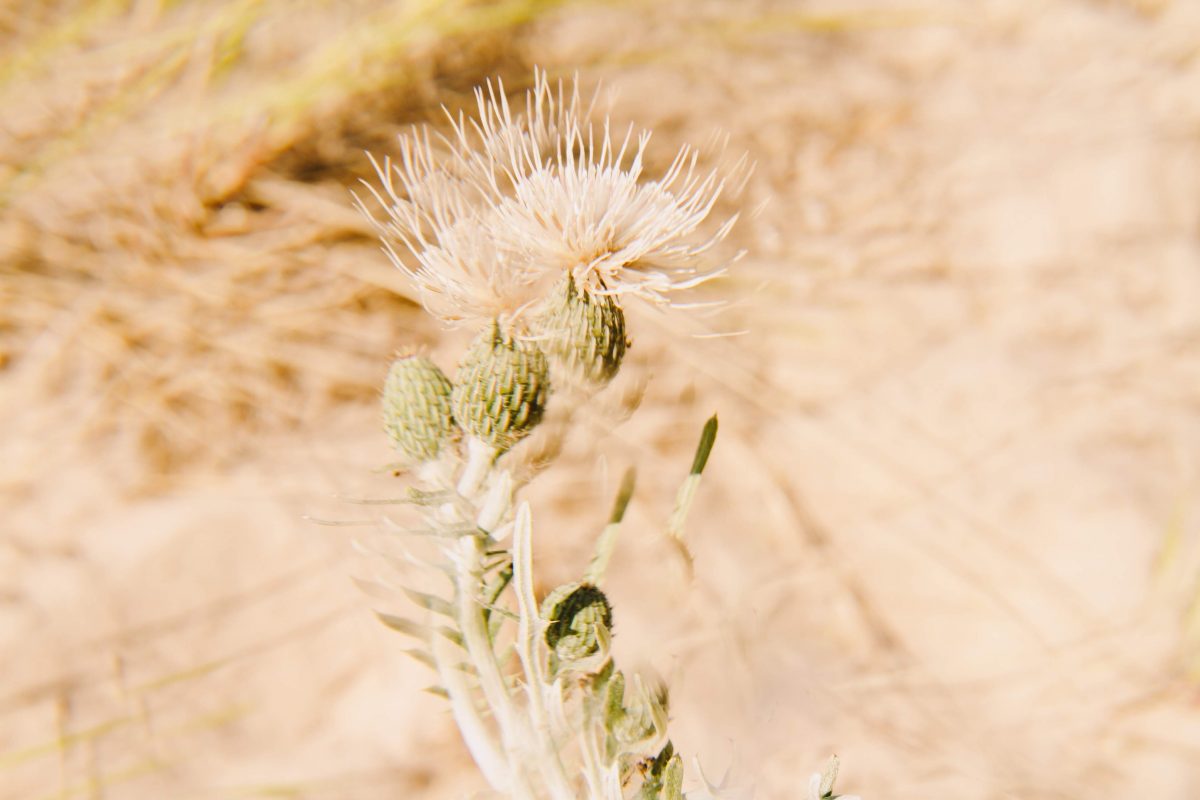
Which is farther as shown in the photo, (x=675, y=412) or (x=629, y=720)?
(x=675, y=412)

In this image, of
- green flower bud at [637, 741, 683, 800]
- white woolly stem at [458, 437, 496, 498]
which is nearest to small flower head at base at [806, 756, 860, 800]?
green flower bud at [637, 741, 683, 800]

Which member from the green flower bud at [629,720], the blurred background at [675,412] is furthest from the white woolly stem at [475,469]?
the blurred background at [675,412]

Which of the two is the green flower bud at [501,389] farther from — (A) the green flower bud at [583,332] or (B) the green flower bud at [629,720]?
(B) the green flower bud at [629,720]

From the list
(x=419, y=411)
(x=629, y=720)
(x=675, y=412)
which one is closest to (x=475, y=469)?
(x=419, y=411)

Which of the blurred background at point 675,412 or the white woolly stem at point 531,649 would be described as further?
the blurred background at point 675,412

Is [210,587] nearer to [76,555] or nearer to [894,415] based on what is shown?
[76,555]

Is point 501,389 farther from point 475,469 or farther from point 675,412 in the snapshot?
point 675,412

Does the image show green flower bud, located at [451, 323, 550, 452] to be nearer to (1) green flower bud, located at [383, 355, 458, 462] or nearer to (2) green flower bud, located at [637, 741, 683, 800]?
(1) green flower bud, located at [383, 355, 458, 462]
